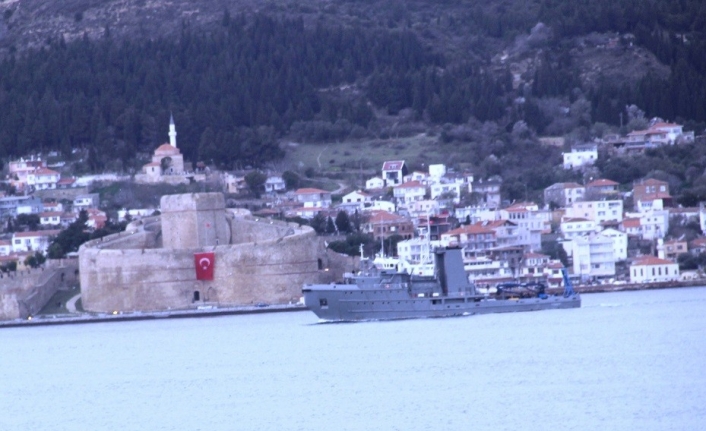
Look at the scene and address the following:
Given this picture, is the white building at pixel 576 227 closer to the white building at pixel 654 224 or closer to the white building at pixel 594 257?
the white building at pixel 654 224

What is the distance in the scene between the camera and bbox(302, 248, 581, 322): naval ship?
155 ft

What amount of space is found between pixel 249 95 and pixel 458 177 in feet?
49.2

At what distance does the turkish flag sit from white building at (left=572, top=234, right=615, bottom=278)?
38.6ft

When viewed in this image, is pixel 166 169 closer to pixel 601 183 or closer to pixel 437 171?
pixel 437 171

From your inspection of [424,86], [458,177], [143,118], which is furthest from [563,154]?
[143,118]

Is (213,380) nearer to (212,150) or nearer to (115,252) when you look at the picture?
(115,252)

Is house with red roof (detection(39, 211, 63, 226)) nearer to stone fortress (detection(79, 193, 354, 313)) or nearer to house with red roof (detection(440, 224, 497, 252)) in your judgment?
stone fortress (detection(79, 193, 354, 313))

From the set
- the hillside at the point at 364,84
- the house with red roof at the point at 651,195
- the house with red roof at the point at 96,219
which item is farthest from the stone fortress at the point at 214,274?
the hillside at the point at 364,84

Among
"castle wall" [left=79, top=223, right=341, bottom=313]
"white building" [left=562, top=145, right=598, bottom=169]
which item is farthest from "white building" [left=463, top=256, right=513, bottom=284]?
"white building" [left=562, top=145, right=598, bottom=169]

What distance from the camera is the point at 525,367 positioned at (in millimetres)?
34438

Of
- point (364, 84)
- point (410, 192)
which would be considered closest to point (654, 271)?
point (410, 192)

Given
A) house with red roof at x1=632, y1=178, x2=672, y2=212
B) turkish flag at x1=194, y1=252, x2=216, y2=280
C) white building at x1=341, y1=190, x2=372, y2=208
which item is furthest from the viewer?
white building at x1=341, y1=190, x2=372, y2=208

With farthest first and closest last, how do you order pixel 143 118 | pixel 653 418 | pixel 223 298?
pixel 143 118 → pixel 223 298 → pixel 653 418

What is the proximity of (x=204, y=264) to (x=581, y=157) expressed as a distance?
25203mm
